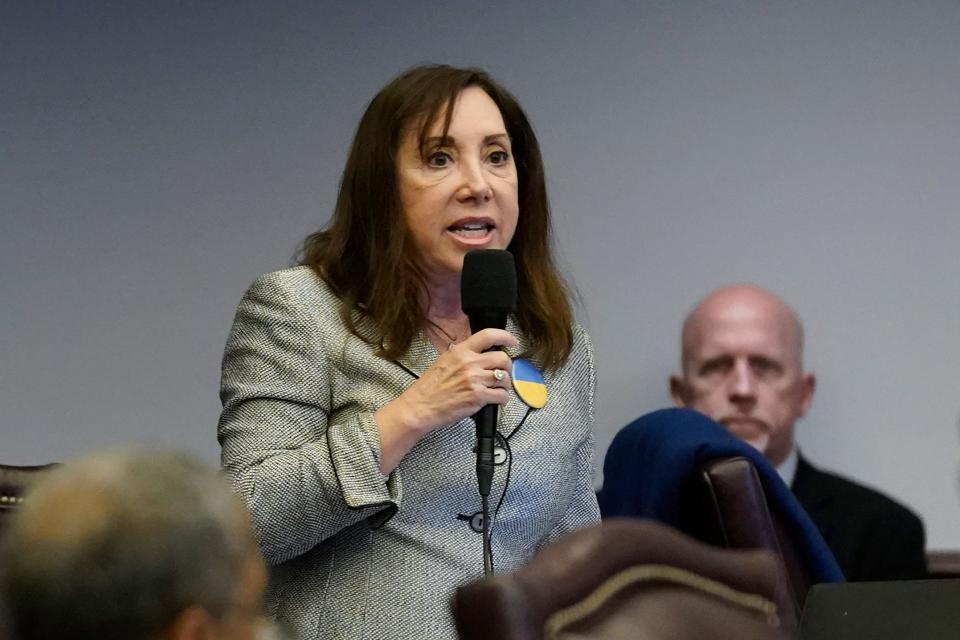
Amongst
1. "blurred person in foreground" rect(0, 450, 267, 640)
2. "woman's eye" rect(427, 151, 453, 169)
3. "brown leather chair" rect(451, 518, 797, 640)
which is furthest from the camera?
"woman's eye" rect(427, 151, 453, 169)

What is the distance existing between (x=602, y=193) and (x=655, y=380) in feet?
1.68

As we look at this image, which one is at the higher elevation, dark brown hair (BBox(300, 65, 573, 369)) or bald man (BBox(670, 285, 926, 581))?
dark brown hair (BBox(300, 65, 573, 369))

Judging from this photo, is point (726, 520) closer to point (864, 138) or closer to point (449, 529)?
point (449, 529)

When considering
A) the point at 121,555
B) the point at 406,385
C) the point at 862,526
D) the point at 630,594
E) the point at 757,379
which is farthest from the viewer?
the point at 757,379

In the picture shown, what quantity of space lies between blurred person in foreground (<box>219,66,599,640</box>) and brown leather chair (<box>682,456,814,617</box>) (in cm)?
17

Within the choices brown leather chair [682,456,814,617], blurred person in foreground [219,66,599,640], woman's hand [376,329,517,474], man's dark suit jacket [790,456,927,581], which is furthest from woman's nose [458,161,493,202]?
man's dark suit jacket [790,456,927,581]

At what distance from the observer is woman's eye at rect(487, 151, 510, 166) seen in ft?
7.70

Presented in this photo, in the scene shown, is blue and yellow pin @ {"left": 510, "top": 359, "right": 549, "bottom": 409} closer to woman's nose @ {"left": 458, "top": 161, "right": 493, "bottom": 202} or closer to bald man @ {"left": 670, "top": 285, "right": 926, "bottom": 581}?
woman's nose @ {"left": 458, "top": 161, "right": 493, "bottom": 202}

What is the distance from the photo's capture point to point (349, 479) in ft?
6.52

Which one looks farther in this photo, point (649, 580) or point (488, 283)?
point (488, 283)

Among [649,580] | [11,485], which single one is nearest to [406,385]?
[11,485]

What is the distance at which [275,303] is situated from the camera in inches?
84.8

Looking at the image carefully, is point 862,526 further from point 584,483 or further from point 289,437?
point 289,437

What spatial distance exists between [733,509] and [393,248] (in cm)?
63
